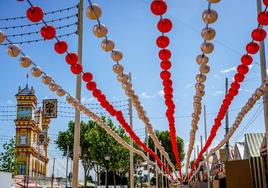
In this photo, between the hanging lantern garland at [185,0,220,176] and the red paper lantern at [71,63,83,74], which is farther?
the red paper lantern at [71,63,83,74]

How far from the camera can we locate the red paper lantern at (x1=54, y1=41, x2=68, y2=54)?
4.10 meters

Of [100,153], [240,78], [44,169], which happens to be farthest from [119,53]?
[44,169]

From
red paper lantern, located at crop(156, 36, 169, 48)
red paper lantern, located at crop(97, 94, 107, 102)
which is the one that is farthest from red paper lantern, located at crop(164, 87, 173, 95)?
red paper lantern, located at crop(156, 36, 169, 48)

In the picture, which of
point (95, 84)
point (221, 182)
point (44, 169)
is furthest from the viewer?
point (44, 169)

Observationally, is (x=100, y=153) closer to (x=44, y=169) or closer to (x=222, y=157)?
(x=222, y=157)

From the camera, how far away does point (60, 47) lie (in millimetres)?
4098

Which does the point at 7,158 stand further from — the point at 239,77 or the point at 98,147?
the point at 239,77

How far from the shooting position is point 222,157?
2294 cm

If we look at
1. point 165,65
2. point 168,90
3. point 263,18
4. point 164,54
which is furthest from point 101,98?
point 263,18

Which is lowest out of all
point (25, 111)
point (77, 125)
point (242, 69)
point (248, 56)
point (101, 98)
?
point (77, 125)

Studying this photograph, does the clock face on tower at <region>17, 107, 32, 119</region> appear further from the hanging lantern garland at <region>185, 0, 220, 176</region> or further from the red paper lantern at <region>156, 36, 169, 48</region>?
the red paper lantern at <region>156, 36, 169, 48</region>

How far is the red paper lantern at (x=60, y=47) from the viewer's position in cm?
410

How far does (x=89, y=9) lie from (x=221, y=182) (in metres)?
8.33

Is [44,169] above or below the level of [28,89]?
below
